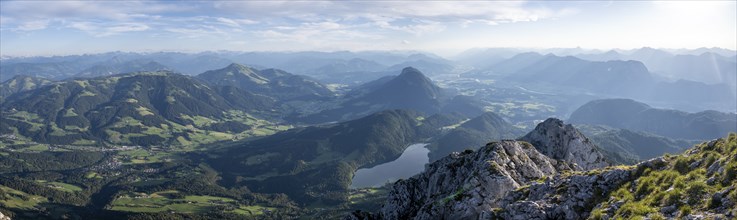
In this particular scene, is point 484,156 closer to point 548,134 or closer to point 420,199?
point 420,199

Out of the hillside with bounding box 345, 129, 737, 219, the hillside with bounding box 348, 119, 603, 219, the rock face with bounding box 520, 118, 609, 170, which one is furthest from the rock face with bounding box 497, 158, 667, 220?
the rock face with bounding box 520, 118, 609, 170

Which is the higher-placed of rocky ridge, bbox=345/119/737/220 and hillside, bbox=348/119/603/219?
rocky ridge, bbox=345/119/737/220

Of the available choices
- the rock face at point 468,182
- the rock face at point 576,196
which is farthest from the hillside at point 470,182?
the rock face at point 576,196

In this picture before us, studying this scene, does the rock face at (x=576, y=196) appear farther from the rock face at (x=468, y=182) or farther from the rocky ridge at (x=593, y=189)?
the rock face at (x=468, y=182)

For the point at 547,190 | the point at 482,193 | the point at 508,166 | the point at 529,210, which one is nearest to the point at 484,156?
the point at 508,166

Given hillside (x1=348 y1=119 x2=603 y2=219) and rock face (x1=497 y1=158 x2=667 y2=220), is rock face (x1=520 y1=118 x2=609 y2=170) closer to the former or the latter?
hillside (x1=348 y1=119 x2=603 y2=219)

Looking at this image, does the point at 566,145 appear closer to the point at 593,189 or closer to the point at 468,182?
the point at 468,182
